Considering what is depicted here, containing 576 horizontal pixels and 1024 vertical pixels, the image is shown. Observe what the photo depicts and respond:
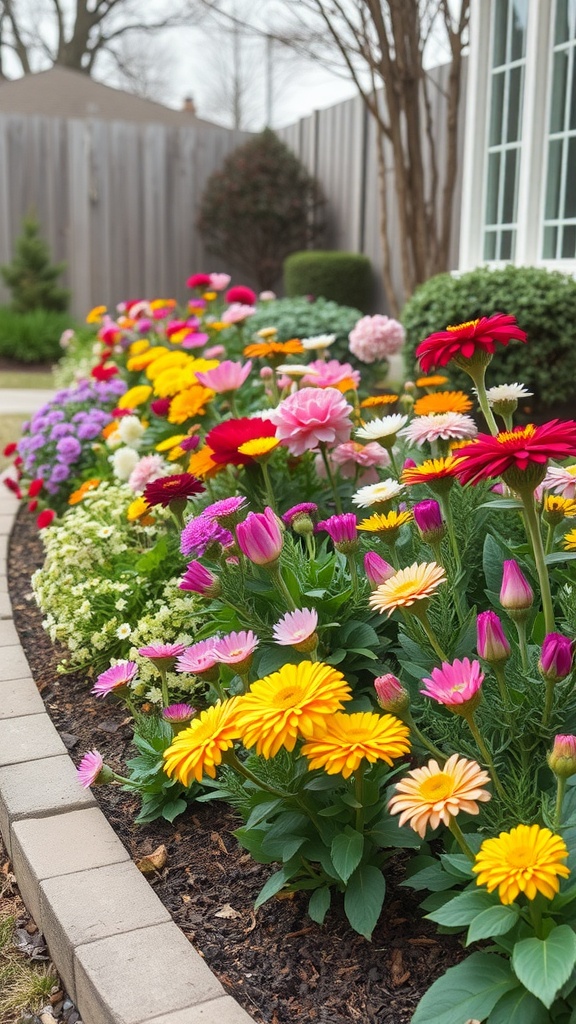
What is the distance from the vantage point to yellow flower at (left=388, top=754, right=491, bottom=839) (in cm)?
107

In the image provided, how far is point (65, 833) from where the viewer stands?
174cm

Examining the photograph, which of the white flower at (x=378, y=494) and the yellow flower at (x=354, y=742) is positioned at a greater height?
the white flower at (x=378, y=494)

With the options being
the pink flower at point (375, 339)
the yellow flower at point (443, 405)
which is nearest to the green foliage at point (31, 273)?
the pink flower at point (375, 339)

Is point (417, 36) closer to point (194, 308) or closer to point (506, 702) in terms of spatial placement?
point (194, 308)

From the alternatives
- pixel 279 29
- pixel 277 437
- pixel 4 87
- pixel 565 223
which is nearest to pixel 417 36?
pixel 279 29

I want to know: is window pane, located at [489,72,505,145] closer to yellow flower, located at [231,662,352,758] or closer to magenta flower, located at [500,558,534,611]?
magenta flower, located at [500,558,534,611]

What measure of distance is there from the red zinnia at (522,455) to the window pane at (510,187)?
14.4ft

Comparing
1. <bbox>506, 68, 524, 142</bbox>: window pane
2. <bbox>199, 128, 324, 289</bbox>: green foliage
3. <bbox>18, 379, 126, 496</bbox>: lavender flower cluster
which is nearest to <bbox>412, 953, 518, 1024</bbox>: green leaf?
<bbox>18, 379, 126, 496</bbox>: lavender flower cluster

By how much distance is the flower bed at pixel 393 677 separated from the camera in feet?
3.76

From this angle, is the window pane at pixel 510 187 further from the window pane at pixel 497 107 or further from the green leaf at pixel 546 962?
the green leaf at pixel 546 962

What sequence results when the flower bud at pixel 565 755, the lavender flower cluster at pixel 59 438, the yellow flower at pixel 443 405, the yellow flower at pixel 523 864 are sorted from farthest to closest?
the lavender flower cluster at pixel 59 438 < the yellow flower at pixel 443 405 < the flower bud at pixel 565 755 < the yellow flower at pixel 523 864

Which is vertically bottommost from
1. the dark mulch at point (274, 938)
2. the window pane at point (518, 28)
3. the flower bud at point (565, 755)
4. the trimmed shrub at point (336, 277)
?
the dark mulch at point (274, 938)

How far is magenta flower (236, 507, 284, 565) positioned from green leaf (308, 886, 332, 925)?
21.0 inches

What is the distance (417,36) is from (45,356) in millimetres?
5845
